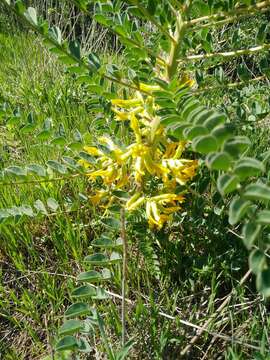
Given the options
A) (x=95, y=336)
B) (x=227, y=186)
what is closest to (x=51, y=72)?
(x=95, y=336)

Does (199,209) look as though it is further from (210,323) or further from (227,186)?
(227,186)

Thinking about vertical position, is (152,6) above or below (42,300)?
above

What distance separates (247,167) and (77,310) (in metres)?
0.51

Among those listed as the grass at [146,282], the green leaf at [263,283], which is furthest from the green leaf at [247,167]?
the grass at [146,282]

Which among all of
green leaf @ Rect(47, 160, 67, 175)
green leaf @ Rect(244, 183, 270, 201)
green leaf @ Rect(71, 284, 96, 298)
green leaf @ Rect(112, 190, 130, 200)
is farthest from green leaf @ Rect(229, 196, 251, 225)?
green leaf @ Rect(47, 160, 67, 175)

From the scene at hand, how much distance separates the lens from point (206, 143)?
57 cm

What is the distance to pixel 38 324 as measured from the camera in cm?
113

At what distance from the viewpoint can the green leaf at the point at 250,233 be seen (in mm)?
527

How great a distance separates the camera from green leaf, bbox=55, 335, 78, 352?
84cm

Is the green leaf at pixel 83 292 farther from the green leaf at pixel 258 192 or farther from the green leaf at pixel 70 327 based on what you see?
the green leaf at pixel 258 192

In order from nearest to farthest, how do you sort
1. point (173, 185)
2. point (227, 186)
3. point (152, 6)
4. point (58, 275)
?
1. point (227, 186)
2. point (152, 6)
3. point (173, 185)
4. point (58, 275)

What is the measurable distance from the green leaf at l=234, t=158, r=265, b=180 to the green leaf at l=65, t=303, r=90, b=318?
0.48m

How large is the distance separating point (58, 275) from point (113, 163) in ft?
1.08

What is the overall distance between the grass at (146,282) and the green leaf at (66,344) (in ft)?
0.30
